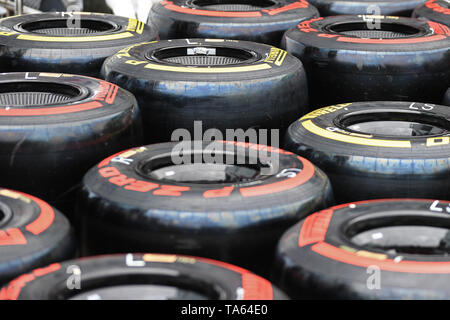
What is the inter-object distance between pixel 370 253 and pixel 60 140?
46.3 inches

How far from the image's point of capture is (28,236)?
6.25 ft

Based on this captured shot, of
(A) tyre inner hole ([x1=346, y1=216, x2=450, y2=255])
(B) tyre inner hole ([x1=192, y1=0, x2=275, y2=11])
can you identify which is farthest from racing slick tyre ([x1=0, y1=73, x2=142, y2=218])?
(B) tyre inner hole ([x1=192, y1=0, x2=275, y2=11])

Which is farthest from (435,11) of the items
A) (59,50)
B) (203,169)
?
(203,169)

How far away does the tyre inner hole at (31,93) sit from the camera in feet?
9.72

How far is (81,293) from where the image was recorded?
5.52 feet

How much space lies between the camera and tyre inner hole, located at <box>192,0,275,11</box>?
172 inches

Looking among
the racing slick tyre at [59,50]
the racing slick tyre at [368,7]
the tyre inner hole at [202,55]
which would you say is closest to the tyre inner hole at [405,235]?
the tyre inner hole at [202,55]

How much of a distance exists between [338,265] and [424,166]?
84cm

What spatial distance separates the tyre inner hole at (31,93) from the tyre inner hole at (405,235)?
142cm

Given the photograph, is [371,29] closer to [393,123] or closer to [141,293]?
[393,123]

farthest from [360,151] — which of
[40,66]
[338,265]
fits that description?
[40,66]

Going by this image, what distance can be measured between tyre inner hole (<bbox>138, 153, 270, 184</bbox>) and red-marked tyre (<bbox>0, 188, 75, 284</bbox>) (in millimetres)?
417

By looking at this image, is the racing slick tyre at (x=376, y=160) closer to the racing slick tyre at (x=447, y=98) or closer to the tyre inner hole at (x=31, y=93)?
the racing slick tyre at (x=447, y=98)
